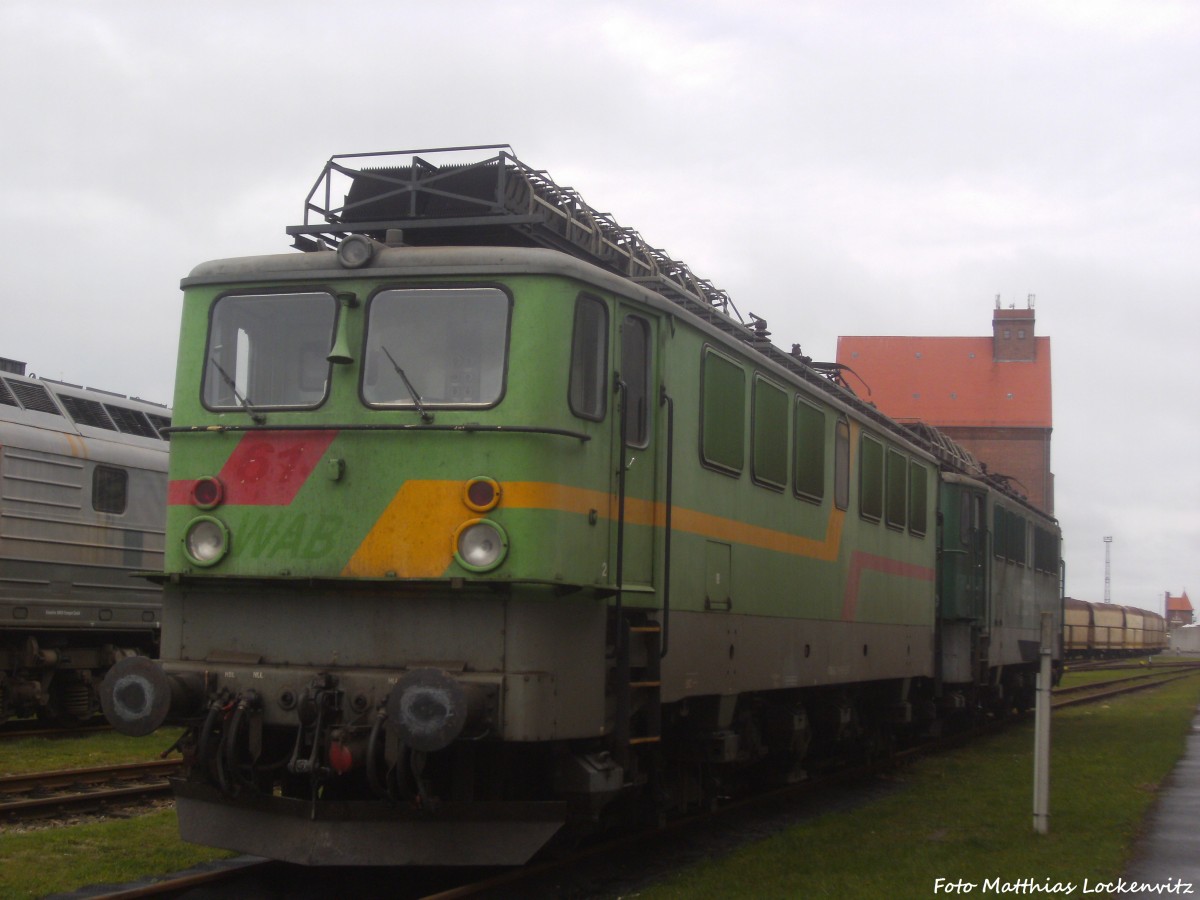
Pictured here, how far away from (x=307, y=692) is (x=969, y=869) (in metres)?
4.47

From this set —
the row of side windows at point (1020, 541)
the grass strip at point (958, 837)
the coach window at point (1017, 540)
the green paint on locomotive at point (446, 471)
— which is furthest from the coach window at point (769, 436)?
the coach window at point (1017, 540)

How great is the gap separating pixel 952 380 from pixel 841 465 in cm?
6638

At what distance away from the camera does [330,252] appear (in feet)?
28.5

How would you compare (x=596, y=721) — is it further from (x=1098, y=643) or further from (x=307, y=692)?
(x=1098, y=643)

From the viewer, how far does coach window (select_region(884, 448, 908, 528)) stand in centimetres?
1480

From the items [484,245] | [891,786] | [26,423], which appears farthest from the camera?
[26,423]

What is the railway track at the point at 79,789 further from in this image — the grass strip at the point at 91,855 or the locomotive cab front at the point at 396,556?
the locomotive cab front at the point at 396,556

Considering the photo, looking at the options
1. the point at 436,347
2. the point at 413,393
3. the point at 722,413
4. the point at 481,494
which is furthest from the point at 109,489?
the point at 481,494

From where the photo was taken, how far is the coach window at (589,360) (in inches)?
326

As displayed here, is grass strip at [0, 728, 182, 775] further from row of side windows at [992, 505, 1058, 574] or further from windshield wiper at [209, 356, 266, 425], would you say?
row of side windows at [992, 505, 1058, 574]

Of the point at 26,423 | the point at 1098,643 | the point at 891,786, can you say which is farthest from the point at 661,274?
the point at 1098,643

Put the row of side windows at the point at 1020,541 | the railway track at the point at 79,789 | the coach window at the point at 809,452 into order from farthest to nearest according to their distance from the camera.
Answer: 1. the row of side windows at the point at 1020,541
2. the coach window at the point at 809,452
3. the railway track at the point at 79,789

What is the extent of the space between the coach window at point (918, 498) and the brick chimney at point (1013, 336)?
6447 centimetres

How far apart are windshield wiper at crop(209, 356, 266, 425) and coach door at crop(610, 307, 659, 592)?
204cm
